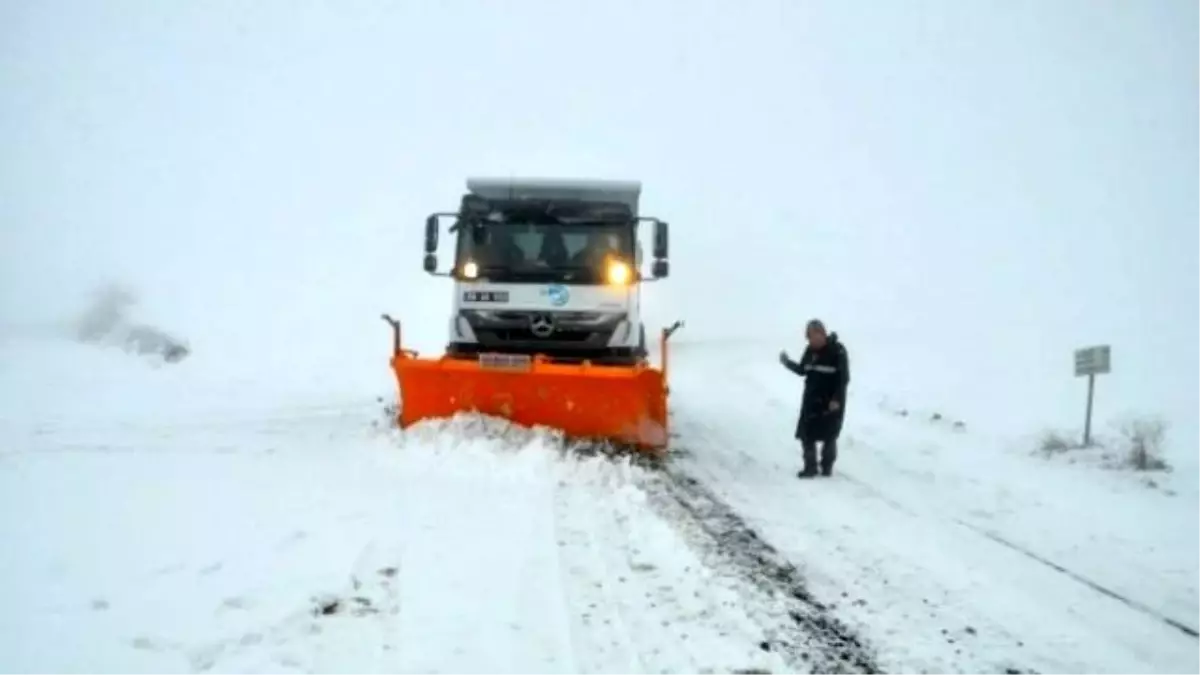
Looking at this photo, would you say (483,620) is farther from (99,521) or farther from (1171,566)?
(1171,566)

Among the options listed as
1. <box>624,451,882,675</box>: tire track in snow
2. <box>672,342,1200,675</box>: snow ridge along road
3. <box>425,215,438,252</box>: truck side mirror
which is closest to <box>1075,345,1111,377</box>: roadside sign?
<box>672,342,1200,675</box>: snow ridge along road

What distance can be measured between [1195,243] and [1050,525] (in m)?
62.7

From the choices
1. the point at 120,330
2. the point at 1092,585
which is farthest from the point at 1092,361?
the point at 120,330

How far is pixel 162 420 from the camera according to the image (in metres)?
11.2

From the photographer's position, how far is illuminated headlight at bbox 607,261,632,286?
9.07 meters

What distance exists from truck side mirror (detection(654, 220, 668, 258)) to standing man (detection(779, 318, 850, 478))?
1.93 meters

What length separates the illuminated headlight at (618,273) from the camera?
29.8ft

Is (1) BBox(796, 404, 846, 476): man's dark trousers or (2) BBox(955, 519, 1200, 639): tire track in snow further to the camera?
(1) BBox(796, 404, 846, 476): man's dark trousers

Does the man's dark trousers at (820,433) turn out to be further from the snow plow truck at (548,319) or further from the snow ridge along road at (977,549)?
the snow plow truck at (548,319)

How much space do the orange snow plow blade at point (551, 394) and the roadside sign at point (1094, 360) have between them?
18.7ft

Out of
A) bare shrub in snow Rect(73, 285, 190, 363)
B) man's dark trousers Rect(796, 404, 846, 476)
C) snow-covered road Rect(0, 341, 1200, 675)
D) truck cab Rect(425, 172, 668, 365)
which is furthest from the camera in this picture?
bare shrub in snow Rect(73, 285, 190, 363)

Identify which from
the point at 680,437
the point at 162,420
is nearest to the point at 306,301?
the point at 162,420

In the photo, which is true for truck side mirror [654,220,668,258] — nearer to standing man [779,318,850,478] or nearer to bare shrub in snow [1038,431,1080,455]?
standing man [779,318,850,478]

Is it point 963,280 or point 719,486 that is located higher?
point 963,280
